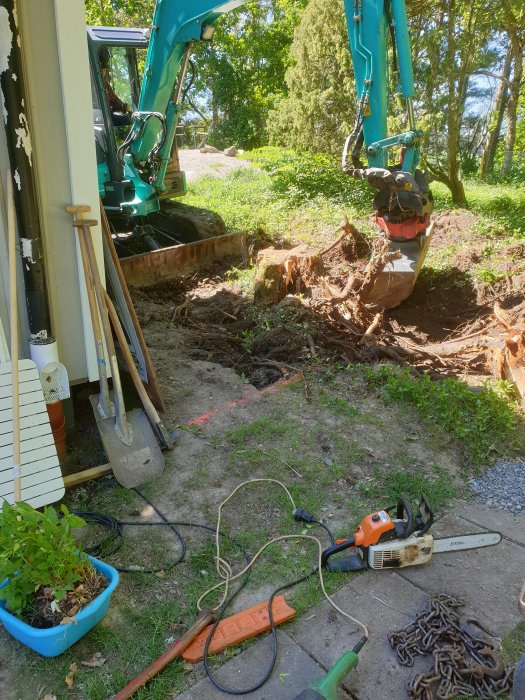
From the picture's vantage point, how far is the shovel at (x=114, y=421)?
3600 millimetres

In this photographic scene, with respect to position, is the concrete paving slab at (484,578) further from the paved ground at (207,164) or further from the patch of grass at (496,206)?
the paved ground at (207,164)

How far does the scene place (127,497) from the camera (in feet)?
11.3

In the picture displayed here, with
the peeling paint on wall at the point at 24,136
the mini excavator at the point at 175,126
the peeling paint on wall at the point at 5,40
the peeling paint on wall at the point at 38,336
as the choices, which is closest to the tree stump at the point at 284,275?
the mini excavator at the point at 175,126

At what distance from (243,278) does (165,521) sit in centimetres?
452

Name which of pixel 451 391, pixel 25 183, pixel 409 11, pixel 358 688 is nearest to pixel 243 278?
pixel 451 391

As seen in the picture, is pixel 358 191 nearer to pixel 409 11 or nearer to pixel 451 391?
pixel 409 11

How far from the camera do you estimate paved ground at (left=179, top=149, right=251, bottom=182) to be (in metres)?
16.3

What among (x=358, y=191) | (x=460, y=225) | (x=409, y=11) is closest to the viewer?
(x=460, y=225)

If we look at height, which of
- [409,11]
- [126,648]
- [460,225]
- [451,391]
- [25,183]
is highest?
[409,11]

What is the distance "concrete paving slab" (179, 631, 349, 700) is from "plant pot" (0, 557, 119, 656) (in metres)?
0.51

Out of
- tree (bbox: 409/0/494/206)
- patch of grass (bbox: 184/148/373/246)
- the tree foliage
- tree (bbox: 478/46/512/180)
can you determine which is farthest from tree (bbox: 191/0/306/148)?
tree (bbox: 409/0/494/206)

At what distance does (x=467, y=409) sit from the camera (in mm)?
4242

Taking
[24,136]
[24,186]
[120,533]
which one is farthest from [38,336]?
[120,533]

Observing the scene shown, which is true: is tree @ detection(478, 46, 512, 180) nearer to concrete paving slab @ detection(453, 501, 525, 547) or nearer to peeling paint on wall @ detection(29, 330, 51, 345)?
concrete paving slab @ detection(453, 501, 525, 547)
